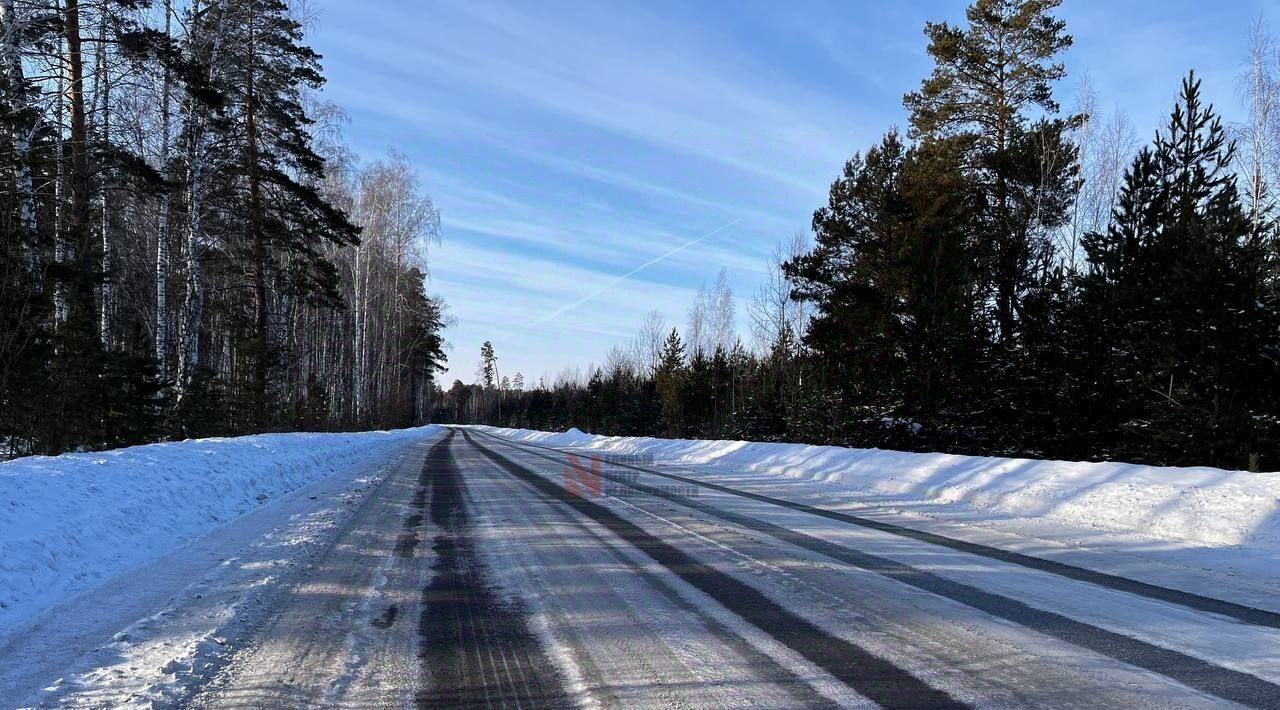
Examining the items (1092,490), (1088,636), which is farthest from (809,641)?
(1092,490)

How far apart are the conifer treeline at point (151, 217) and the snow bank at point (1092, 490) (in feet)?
44.0

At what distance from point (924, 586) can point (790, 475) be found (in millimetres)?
10728

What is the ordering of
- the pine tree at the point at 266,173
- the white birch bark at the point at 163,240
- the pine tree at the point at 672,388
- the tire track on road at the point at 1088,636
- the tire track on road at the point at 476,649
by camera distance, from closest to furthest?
the tire track on road at the point at 476,649
the tire track on road at the point at 1088,636
the white birch bark at the point at 163,240
the pine tree at the point at 266,173
the pine tree at the point at 672,388

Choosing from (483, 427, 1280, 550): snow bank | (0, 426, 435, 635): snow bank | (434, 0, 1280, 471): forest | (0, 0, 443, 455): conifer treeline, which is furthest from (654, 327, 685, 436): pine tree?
(0, 426, 435, 635): snow bank

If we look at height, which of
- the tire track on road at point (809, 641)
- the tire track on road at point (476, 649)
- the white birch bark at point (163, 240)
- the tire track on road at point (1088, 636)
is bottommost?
the tire track on road at point (1088, 636)

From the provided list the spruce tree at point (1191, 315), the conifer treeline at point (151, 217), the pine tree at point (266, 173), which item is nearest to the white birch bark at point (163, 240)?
the conifer treeline at point (151, 217)

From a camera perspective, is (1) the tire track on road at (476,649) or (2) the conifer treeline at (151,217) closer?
(1) the tire track on road at (476,649)

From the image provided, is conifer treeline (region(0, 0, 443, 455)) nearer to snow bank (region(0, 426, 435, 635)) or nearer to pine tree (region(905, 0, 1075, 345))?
snow bank (region(0, 426, 435, 635))

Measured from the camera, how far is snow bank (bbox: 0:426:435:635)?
467 cm

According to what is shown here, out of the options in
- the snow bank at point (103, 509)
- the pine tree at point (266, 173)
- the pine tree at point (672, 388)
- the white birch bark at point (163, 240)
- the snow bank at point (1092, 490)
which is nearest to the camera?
the snow bank at point (103, 509)

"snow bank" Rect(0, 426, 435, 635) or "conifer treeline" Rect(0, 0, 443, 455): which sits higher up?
"conifer treeline" Rect(0, 0, 443, 455)

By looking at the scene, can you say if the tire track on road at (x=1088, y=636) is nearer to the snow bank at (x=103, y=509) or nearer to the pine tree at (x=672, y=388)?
the snow bank at (x=103, y=509)

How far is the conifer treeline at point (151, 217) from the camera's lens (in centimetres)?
1074

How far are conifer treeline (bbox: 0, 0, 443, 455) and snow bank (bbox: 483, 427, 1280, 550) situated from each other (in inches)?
527
